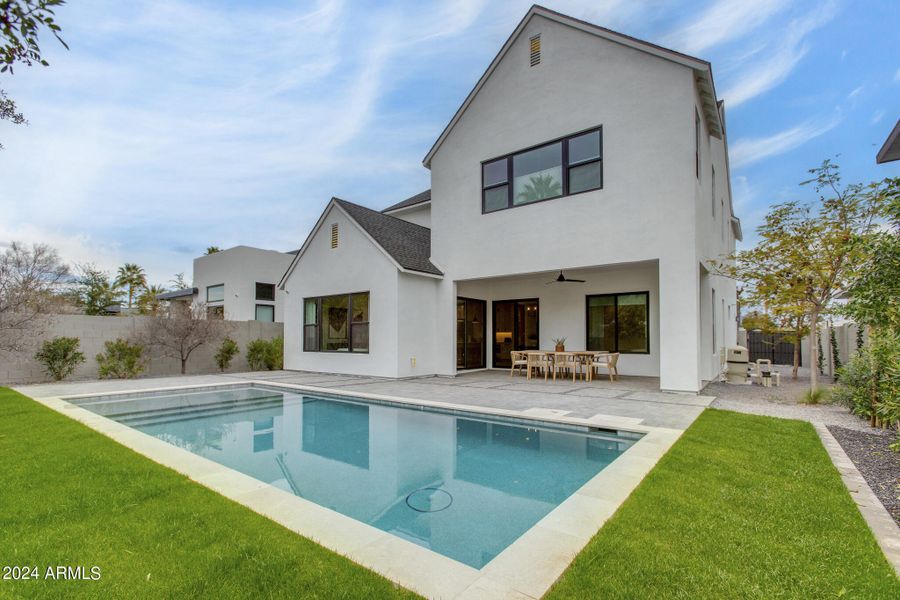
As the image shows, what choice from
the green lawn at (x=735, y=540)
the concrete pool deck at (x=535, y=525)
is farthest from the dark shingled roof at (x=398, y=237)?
the green lawn at (x=735, y=540)

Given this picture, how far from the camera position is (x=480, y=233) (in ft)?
40.3

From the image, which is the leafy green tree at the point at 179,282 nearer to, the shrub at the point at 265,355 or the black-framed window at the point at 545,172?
the shrub at the point at 265,355

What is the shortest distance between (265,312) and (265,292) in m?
1.32

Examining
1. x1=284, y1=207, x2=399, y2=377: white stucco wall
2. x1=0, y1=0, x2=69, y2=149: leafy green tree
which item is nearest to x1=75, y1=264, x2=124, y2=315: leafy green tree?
x1=284, y1=207, x2=399, y2=377: white stucco wall

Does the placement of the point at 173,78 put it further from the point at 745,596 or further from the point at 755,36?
the point at 755,36

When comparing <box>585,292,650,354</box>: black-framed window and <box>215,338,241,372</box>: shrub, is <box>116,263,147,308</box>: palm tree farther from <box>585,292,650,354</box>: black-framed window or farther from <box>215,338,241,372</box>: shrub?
<box>585,292,650,354</box>: black-framed window

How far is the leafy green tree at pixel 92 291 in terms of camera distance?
26.6 m

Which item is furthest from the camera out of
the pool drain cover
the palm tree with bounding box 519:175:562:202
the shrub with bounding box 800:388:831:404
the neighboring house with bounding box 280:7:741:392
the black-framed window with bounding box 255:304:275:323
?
the black-framed window with bounding box 255:304:275:323

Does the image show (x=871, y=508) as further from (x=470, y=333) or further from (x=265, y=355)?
(x=265, y=355)

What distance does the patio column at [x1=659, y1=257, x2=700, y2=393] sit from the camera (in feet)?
29.5

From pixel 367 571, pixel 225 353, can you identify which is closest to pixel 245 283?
pixel 225 353

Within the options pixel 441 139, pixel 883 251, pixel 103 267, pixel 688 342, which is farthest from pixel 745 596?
pixel 103 267

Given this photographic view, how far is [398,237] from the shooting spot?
14.0 m

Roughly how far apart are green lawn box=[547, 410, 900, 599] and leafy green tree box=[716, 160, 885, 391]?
6092 millimetres
